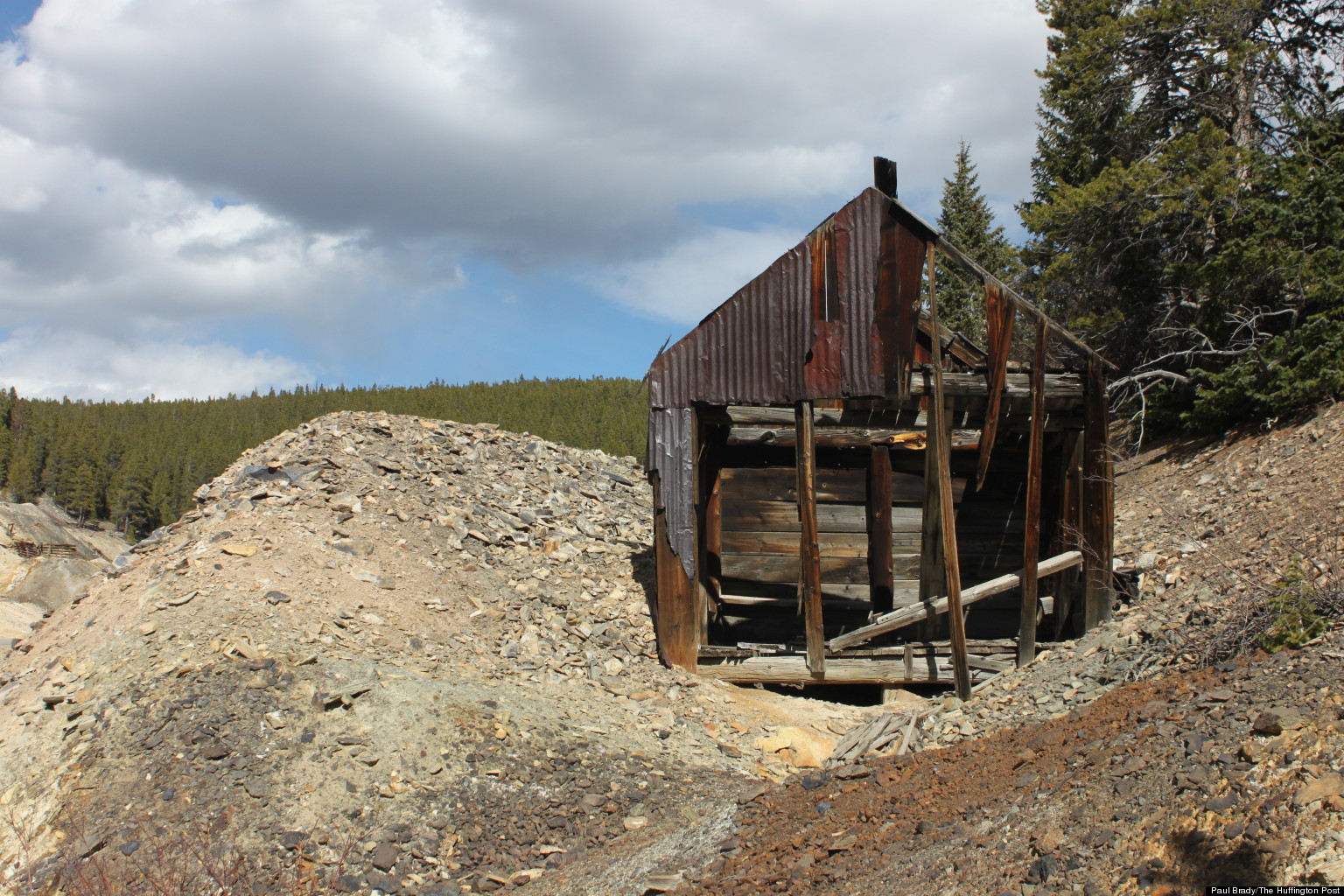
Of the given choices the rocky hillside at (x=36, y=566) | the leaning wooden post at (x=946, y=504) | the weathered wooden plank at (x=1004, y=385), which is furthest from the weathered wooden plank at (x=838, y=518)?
the rocky hillside at (x=36, y=566)

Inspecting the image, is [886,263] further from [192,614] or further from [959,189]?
[959,189]

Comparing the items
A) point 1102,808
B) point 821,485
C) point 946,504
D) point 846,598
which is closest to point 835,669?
point 846,598

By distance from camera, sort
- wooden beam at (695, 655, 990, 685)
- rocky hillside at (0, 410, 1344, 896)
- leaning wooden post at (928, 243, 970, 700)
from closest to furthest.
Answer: rocky hillside at (0, 410, 1344, 896) → leaning wooden post at (928, 243, 970, 700) → wooden beam at (695, 655, 990, 685)

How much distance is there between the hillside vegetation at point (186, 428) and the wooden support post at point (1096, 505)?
52912 mm

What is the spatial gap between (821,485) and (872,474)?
25.1 inches

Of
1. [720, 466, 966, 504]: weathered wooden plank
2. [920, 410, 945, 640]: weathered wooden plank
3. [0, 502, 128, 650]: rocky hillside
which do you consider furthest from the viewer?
[0, 502, 128, 650]: rocky hillside

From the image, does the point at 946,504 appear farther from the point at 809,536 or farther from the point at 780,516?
the point at 780,516

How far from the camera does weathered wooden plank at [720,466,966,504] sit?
10766 mm

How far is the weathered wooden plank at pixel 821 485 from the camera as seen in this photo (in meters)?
10.8

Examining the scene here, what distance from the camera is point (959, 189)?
30.2 metres

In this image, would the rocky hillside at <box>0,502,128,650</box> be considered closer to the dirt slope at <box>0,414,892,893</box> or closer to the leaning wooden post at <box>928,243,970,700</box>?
the dirt slope at <box>0,414,892,893</box>

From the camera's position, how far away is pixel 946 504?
28.4 feet

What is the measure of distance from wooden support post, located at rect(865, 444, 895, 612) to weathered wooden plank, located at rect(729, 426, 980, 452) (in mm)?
152

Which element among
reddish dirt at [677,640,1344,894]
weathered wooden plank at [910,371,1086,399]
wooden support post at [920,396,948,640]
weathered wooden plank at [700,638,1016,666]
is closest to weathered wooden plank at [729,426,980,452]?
wooden support post at [920,396,948,640]
